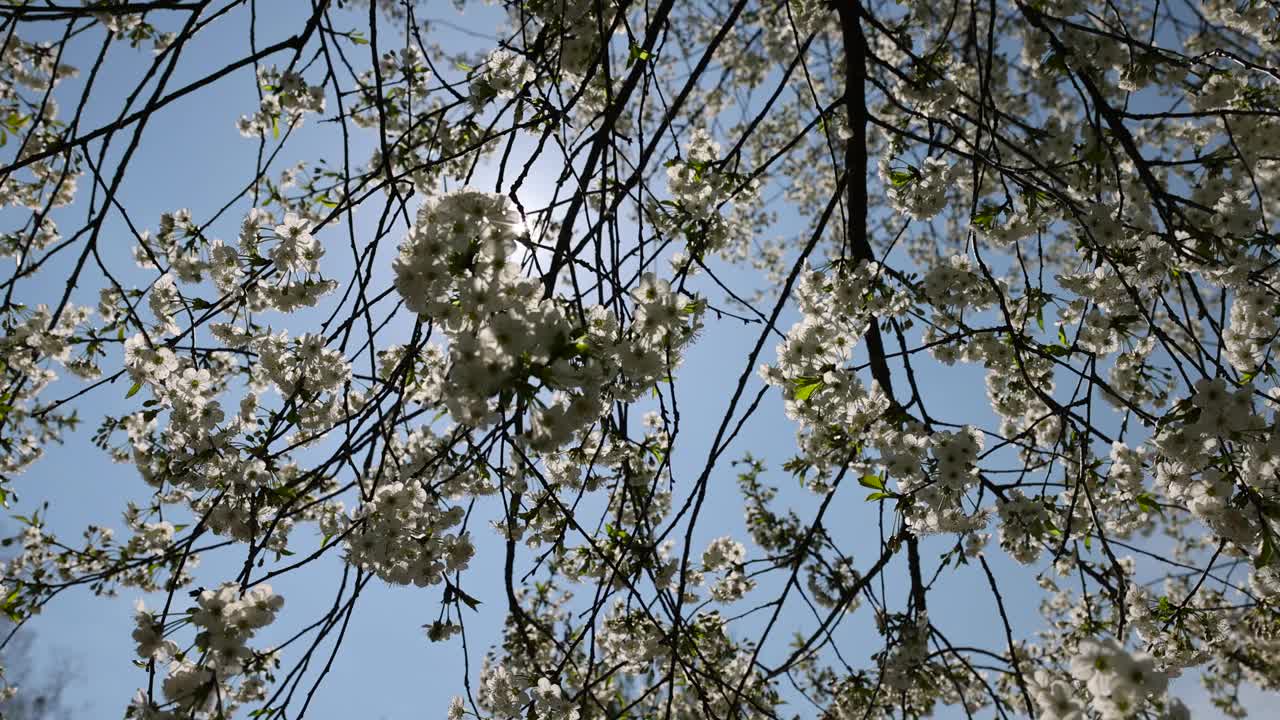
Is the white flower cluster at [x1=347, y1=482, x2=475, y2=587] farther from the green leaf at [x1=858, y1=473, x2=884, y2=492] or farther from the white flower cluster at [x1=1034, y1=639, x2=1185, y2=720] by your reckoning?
the white flower cluster at [x1=1034, y1=639, x2=1185, y2=720]

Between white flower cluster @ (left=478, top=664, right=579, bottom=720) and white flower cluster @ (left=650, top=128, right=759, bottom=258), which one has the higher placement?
white flower cluster @ (left=650, top=128, right=759, bottom=258)

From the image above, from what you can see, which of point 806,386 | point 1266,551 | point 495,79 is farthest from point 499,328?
point 1266,551

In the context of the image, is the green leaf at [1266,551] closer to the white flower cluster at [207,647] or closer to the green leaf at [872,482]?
the green leaf at [872,482]

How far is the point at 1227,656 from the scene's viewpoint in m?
5.30

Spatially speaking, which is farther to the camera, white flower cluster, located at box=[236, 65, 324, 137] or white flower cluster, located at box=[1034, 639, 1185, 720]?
white flower cluster, located at box=[236, 65, 324, 137]

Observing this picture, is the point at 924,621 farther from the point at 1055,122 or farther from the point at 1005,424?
the point at 1055,122

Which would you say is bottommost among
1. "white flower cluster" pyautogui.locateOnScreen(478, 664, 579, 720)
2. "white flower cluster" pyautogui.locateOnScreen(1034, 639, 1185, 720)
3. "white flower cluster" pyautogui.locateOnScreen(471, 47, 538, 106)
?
"white flower cluster" pyautogui.locateOnScreen(1034, 639, 1185, 720)

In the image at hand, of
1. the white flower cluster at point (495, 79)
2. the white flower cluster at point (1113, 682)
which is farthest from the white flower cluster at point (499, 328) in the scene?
the white flower cluster at point (495, 79)

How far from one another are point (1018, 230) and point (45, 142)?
5558mm

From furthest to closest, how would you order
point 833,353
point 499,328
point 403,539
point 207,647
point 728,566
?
point 728,566, point 833,353, point 403,539, point 207,647, point 499,328

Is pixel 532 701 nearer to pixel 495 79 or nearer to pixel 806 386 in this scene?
pixel 806 386

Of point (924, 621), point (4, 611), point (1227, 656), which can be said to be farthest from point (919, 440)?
point (1227, 656)

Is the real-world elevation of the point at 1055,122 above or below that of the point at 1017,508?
above

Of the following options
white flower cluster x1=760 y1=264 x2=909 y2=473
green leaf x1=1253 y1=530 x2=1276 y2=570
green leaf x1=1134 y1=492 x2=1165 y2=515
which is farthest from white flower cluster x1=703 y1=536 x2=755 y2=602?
green leaf x1=1253 y1=530 x2=1276 y2=570
